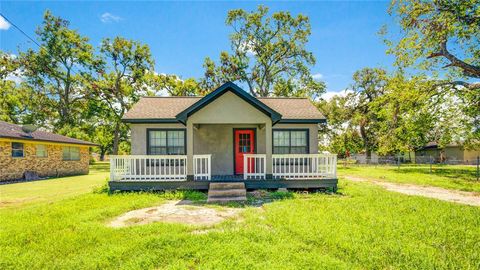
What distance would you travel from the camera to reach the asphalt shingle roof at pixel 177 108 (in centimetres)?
1137

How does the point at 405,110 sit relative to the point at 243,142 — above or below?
above

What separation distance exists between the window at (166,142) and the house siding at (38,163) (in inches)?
402

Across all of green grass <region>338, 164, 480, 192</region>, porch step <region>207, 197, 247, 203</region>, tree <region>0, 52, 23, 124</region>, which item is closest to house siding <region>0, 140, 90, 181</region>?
porch step <region>207, 197, 247, 203</region>

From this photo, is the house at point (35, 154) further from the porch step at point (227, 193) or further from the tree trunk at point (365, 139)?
the tree trunk at point (365, 139)

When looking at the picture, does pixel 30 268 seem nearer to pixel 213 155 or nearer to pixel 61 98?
pixel 213 155

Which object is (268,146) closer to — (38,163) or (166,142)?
(166,142)

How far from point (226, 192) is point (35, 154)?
50.6 feet

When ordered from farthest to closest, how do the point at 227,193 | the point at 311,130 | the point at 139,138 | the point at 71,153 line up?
the point at 71,153
the point at 311,130
the point at 139,138
the point at 227,193

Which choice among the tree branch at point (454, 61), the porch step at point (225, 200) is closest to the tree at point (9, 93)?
the porch step at point (225, 200)

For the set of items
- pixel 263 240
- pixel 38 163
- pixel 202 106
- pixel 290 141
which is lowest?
pixel 263 240

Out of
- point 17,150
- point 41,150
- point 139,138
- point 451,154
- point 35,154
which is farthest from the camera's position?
point 451,154

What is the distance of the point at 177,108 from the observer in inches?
490

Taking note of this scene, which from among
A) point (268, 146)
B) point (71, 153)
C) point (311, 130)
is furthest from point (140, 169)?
point (71, 153)

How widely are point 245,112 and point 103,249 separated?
6.63 metres
